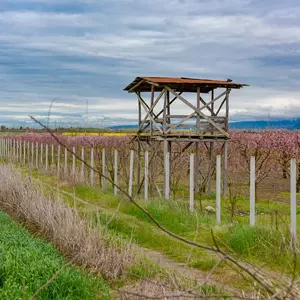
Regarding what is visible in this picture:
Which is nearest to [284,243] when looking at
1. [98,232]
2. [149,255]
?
[149,255]

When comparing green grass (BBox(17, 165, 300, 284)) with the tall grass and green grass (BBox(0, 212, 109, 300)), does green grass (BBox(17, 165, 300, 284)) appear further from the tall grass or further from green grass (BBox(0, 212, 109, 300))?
green grass (BBox(0, 212, 109, 300))

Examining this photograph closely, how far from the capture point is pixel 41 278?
21.5ft

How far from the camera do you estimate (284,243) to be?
8297 millimetres

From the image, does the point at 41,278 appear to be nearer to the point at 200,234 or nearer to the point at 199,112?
the point at 200,234

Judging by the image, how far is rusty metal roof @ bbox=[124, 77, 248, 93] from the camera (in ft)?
63.5

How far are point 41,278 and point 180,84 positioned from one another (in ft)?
45.4

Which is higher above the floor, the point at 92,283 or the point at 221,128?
the point at 221,128

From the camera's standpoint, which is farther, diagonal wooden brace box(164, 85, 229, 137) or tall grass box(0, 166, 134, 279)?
diagonal wooden brace box(164, 85, 229, 137)

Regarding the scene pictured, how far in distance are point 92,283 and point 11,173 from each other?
8803 mm

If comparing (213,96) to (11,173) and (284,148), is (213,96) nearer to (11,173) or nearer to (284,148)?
(284,148)

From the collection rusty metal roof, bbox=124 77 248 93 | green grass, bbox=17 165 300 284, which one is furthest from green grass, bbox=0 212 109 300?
rusty metal roof, bbox=124 77 248 93

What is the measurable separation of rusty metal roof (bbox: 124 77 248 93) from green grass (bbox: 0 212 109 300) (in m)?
12.4

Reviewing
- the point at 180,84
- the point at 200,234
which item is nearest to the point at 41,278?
the point at 200,234

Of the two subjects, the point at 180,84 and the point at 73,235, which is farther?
the point at 180,84
